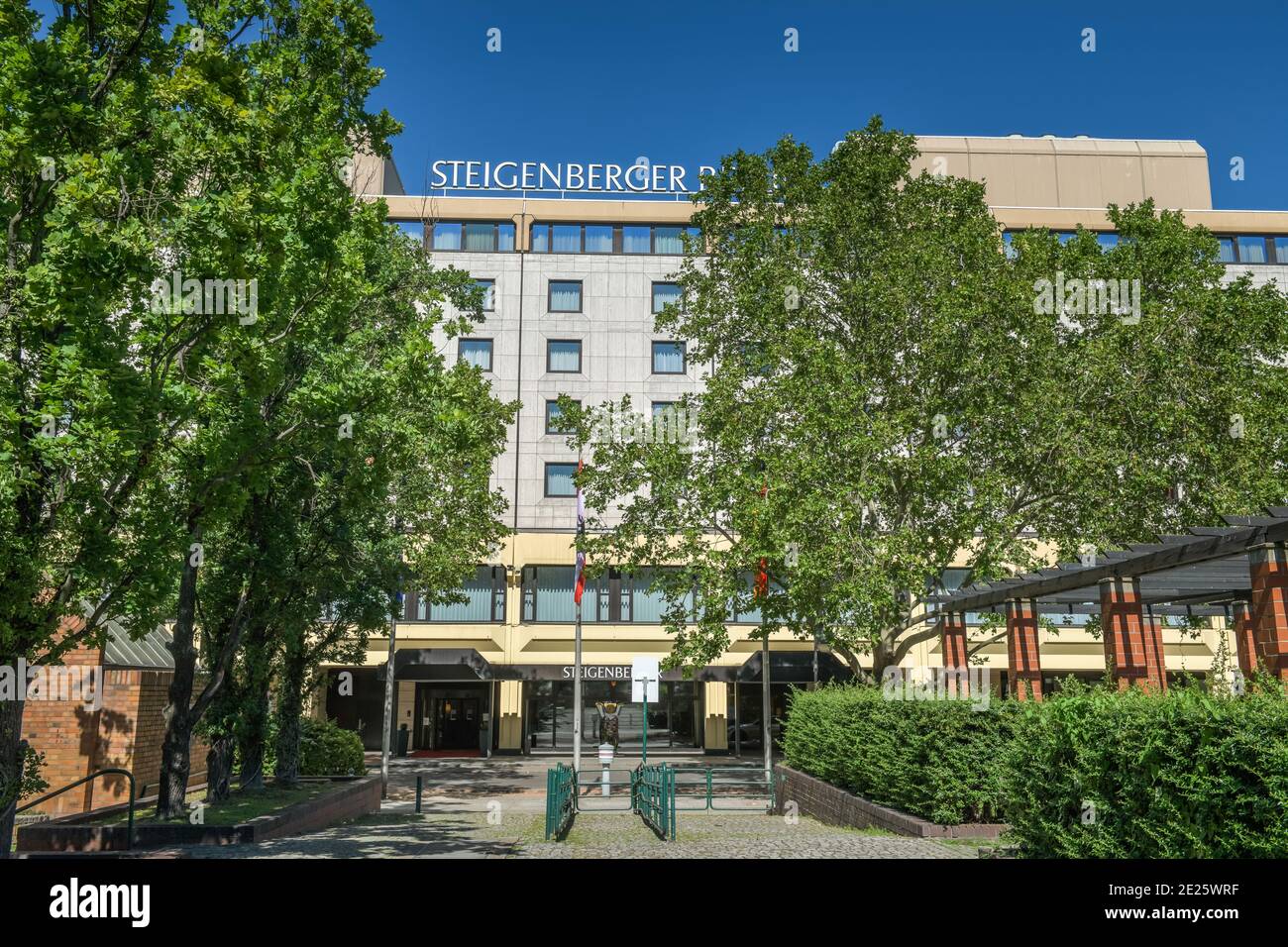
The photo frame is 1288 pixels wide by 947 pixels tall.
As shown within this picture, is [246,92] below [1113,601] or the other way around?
the other way around

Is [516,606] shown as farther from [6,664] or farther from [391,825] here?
[6,664]

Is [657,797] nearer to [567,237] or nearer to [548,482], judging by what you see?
[548,482]

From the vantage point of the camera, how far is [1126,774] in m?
8.64

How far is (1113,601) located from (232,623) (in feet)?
49.0

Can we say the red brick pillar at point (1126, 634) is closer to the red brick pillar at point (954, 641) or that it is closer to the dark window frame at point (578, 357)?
the red brick pillar at point (954, 641)

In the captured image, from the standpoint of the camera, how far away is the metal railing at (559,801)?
17531 millimetres

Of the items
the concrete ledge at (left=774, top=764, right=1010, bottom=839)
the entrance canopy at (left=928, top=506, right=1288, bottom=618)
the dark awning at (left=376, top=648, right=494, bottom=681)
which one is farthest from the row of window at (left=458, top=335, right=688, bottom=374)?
the entrance canopy at (left=928, top=506, right=1288, bottom=618)

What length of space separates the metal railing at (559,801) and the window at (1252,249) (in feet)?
143

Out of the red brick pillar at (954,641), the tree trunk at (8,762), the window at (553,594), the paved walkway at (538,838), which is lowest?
the paved walkway at (538,838)

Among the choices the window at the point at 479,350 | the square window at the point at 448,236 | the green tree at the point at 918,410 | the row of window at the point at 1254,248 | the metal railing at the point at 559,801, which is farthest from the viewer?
the row of window at the point at 1254,248

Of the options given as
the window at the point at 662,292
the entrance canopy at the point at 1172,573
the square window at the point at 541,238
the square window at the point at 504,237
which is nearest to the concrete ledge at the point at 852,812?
the entrance canopy at the point at 1172,573

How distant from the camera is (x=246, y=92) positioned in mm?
13297

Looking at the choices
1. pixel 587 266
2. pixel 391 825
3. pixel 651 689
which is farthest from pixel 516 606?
pixel 391 825

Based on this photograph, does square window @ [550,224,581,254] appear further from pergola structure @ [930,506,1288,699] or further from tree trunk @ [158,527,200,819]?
tree trunk @ [158,527,200,819]
